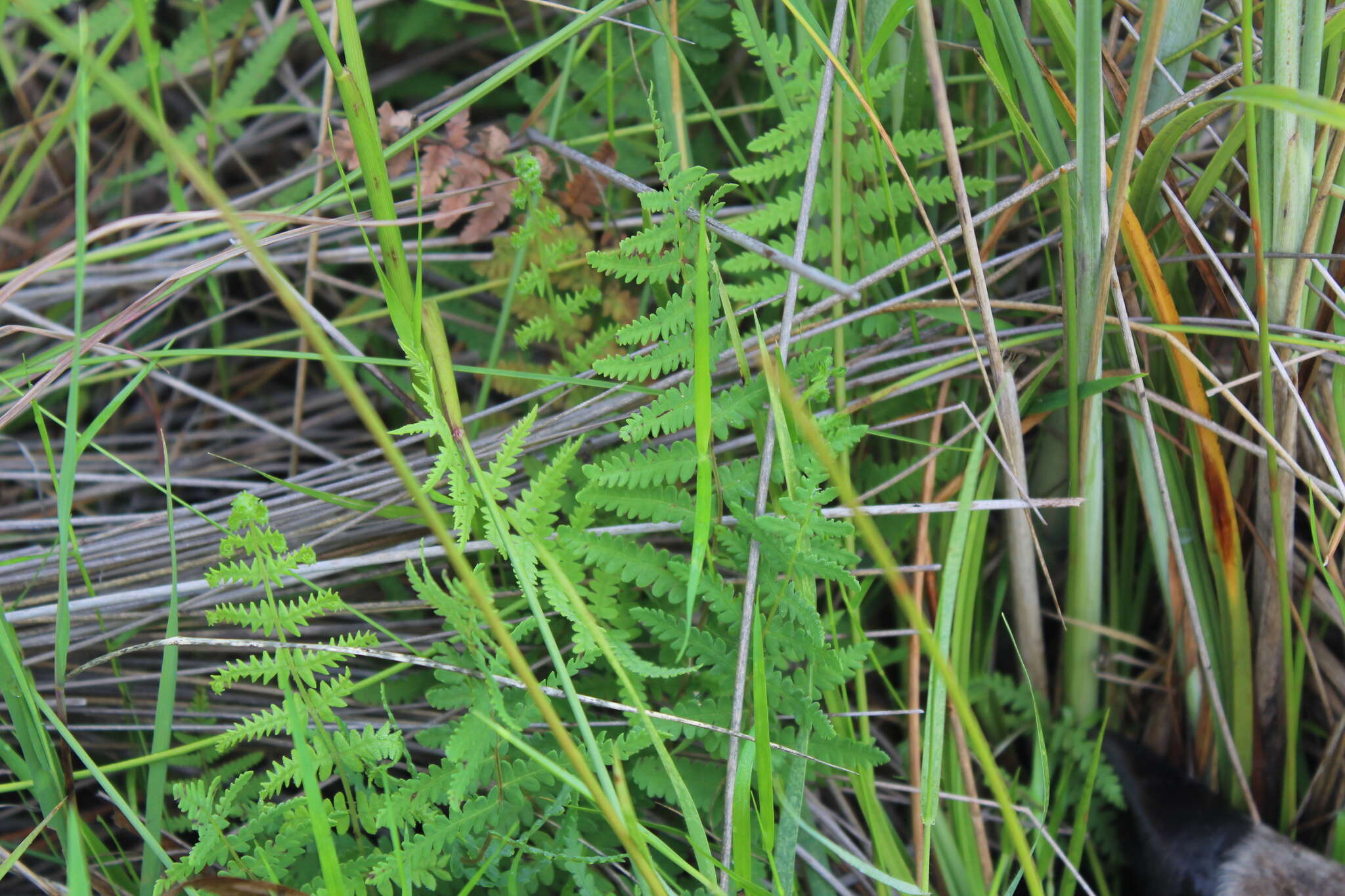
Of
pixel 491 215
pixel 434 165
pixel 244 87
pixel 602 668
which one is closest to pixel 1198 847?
pixel 602 668

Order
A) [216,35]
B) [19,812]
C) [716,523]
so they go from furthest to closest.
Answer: [216,35], [19,812], [716,523]

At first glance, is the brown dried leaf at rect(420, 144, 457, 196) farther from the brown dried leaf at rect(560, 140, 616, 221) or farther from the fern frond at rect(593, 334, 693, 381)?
the fern frond at rect(593, 334, 693, 381)

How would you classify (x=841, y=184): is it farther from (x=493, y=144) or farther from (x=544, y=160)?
(x=493, y=144)

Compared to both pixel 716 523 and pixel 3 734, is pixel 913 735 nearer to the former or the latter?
pixel 716 523

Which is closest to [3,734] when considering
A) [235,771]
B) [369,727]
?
[235,771]

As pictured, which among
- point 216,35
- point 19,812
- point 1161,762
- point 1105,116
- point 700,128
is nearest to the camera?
point 1105,116

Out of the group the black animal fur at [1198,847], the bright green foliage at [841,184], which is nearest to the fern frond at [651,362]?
the bright green foliage at [841,184]

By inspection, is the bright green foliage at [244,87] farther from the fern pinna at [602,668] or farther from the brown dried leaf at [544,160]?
the fern pinna at [602,668]

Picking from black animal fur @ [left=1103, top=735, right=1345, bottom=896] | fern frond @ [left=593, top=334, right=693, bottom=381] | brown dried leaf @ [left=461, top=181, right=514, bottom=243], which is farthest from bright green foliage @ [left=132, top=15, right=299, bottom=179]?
black animal fur @ [left=1103, top=735, right=1345, bottom=896]
